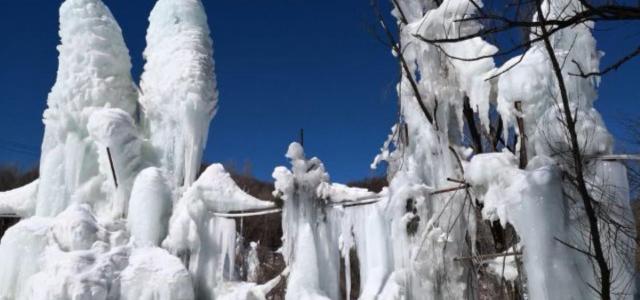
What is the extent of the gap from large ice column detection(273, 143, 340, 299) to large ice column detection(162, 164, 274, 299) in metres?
0.84

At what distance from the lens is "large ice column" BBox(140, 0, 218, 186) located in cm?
663

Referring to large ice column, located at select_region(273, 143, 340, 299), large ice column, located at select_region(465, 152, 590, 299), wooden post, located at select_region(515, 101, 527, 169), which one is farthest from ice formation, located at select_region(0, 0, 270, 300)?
large ice column, located at select_region(465, 152, 590, 299)

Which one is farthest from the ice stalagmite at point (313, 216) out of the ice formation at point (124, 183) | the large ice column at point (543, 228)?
the large ice column at point (543, 228)

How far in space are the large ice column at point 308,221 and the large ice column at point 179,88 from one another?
1.81 meters

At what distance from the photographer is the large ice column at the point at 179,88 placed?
6633 mm

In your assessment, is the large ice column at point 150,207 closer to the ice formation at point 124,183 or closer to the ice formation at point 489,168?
the ice formation at point 124,183

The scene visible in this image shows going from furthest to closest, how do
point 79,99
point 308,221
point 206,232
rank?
1. point 79,99
2. point 206,232
3. point 308,221

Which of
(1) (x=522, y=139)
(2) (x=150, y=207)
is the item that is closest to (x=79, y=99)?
(2) (x=150, y=207)

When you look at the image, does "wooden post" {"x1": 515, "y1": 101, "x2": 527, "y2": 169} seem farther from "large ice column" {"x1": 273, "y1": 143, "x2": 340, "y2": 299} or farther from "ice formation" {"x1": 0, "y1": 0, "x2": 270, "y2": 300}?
"ice formation" {"x1": 0, "y1": 0, "x2": 270, "y2": 300}

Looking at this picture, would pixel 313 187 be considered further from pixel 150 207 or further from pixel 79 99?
pixel 79 99

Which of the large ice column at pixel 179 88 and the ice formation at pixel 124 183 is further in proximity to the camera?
the large ice column at pixel 179 88

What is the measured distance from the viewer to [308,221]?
16.8 feet

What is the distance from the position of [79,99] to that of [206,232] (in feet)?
7.67

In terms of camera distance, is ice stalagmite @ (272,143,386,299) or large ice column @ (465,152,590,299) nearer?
large ice column @ (465,152,590,299)
